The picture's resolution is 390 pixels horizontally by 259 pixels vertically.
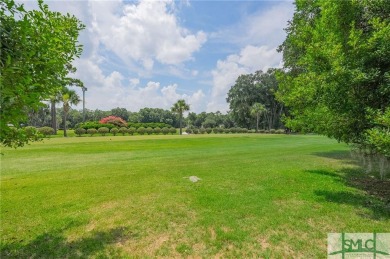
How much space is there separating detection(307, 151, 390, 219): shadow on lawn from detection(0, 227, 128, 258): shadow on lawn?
6.97m

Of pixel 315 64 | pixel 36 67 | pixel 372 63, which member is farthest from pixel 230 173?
pixel 36 67

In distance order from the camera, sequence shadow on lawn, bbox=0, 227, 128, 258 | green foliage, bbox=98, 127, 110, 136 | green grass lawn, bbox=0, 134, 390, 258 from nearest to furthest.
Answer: shadow on lawn, bbox=0, 227, 128, 258
green grass lawn, bbox=0, 134, 390, 258
green foliage, bbox=98, 127, 110, 136

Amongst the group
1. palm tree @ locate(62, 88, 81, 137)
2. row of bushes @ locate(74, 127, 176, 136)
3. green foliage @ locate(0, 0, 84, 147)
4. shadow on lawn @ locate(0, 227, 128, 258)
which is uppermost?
palm tree @ locate(62, 88, 81, 137)

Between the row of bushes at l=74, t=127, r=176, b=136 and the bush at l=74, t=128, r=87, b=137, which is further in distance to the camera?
the row of bushes at l=74, t=127, r=176, b=136

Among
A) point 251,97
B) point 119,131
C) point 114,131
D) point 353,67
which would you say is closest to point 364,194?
point 353,67

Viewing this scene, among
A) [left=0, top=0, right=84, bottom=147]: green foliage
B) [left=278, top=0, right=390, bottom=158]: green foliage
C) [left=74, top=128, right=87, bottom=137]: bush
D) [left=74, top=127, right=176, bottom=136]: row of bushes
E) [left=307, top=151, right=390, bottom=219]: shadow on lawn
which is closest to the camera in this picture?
[left=0, top=0, right=84, bottom=147]: green foliage

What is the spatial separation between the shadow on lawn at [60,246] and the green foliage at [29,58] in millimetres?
2240

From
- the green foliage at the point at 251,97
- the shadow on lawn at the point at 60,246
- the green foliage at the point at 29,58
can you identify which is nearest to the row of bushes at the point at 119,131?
the green foliage at the point at 251,97

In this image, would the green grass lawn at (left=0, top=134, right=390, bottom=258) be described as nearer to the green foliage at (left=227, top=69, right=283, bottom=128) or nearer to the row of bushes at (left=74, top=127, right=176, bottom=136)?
the row of bushes at (left=74, top=127, right=176, bottom=136)

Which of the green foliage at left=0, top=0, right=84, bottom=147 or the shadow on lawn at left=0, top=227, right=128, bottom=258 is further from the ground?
the green foliage at left=0, top=0, right=84, bottom=147

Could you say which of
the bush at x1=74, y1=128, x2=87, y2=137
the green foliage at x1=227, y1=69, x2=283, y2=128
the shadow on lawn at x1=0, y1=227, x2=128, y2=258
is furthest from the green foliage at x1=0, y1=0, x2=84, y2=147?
the green foliage at x1=227, y1=69, x2=283, y2=128

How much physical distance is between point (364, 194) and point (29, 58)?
423 inches

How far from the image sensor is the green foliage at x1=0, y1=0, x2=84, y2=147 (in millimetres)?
3252

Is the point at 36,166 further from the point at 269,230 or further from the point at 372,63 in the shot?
the point at 372,63
